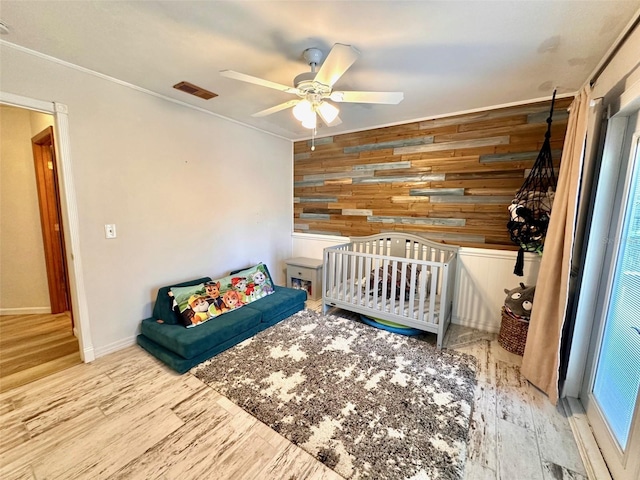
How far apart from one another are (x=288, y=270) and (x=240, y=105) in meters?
2.28

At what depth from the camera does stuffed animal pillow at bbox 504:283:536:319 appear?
8.00 feet

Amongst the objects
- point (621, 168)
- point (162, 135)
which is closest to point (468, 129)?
point (621, 168)

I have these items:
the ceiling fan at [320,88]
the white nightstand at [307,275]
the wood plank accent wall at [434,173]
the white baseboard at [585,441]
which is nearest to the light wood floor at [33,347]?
the white nightstand at [307,275]

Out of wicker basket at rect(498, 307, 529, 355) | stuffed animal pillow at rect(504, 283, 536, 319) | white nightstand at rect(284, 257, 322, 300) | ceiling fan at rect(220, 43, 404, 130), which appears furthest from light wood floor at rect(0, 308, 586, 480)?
ceiling fan at rect(220, 43, 404, 130)

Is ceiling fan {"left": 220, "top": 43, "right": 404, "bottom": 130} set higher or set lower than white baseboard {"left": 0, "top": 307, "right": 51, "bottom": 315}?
higher

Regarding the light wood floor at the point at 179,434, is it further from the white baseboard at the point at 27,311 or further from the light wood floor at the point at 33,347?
the white baseboard at the point at 27,311

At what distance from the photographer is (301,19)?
1.50m

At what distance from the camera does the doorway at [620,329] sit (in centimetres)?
133

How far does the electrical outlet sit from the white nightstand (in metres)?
2.16

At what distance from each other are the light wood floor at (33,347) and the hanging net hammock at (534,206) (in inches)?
162

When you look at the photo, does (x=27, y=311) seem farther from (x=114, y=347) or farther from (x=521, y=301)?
(x=521, y=301)

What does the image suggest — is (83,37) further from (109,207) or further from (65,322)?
(65,322)

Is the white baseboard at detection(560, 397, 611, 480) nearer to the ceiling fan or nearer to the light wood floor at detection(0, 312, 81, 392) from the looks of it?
the ceiling fan

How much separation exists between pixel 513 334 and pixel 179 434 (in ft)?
9.35
